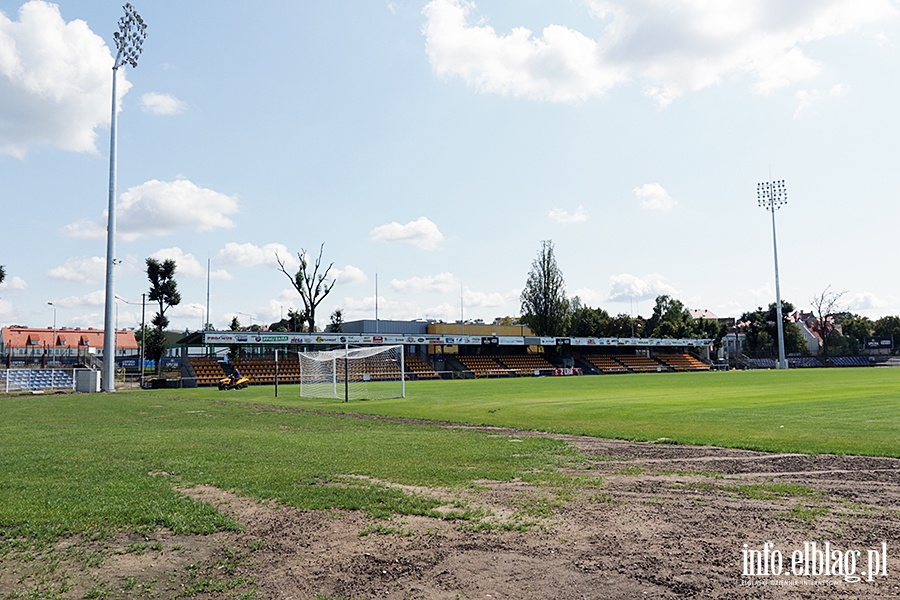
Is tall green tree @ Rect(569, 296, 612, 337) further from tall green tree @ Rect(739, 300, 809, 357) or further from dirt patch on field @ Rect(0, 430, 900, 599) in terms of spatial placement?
dirt patch on field @ Rect(0, 430, 900, 599)

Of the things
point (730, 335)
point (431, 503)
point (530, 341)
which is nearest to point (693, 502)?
point (431, 503)

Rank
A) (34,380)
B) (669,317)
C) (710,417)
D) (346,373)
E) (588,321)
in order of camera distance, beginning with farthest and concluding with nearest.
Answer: (669,317) < (588,321) < (34,380) < (346,373) < (710,417)

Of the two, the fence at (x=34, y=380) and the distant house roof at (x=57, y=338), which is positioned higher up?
the distant house roof at (x=57, y=338)

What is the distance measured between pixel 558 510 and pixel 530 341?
77.5 m

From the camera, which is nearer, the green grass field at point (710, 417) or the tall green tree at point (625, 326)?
the green grass field at point (710, 417)

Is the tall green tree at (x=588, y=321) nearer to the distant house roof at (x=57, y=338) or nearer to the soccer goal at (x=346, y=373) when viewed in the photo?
the soccer goal at (x=346, y=373)

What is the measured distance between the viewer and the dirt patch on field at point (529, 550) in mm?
5066

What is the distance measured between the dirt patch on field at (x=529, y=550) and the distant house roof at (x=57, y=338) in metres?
113

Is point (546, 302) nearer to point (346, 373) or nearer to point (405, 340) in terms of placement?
point (405, 340)

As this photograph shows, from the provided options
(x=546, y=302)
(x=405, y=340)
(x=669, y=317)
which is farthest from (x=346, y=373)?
(x=669, y=317)

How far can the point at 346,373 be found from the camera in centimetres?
3356

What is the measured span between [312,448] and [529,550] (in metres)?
8.17

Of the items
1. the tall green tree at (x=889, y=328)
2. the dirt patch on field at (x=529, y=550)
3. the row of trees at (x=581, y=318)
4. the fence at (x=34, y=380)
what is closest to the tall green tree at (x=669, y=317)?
the row of trees at (x=581, y=318)

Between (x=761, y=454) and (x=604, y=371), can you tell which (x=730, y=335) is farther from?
(x=761, y=454)
